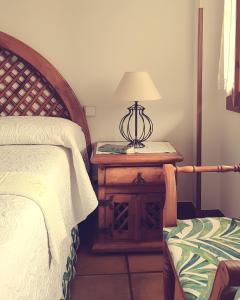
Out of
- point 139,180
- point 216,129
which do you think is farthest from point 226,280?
point 216,129

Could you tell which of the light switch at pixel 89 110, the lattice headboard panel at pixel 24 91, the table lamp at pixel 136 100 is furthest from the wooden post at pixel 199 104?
the lattice headboard panel at pixel 24 91

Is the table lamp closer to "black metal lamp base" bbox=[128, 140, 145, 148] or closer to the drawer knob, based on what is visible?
"black metal lamp base" bbox=[128, 140, 145, 148]

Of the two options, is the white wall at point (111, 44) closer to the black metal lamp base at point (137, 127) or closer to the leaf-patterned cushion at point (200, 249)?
the black metal lamp base at point (137, 127)

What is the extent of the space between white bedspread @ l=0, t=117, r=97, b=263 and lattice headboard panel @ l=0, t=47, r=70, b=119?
9.5 inches

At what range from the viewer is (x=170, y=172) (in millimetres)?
1506

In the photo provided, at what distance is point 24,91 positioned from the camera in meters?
2.49

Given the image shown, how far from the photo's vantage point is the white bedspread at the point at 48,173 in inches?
52.9

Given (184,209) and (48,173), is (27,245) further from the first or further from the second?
(184,209)

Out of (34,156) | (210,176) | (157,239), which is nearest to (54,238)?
(34,156)

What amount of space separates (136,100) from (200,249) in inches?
42.5

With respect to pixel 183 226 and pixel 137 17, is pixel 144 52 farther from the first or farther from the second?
pixel 183 226

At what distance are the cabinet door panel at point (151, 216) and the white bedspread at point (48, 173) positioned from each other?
0.32 meters

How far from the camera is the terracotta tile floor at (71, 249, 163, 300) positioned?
5.93ft

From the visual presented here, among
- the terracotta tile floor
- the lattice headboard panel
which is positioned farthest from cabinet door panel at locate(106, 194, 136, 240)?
the lattice headboard panel
